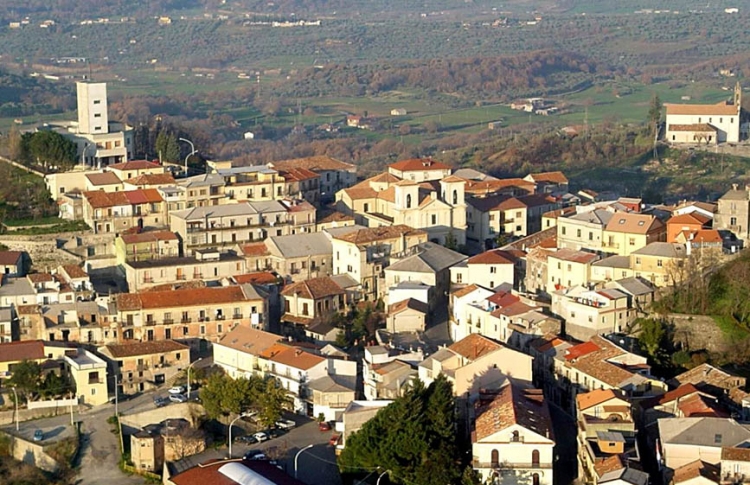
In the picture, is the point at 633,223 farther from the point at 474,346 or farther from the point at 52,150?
the point at 52,150

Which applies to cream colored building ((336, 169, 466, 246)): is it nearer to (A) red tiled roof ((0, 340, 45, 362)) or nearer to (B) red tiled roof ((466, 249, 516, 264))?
(B) red tiled roof ((466, 249, 516, 264))

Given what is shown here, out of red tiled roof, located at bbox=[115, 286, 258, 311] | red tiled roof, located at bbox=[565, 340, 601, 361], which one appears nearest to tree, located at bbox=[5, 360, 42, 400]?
red tiled roof, located at bbox=[115, 286, 258, 311]

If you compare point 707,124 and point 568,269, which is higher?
point 707,124

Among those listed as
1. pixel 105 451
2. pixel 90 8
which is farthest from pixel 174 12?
pixel 105 451

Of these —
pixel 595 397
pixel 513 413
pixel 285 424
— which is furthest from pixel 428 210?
pixel 513 413

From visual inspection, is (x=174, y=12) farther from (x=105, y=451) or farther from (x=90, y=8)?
(x=105, y=451)

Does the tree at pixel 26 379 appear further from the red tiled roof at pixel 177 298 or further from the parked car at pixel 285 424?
the parked car at pixel 285 424

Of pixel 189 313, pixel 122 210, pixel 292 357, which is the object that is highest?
pixel 122 210
